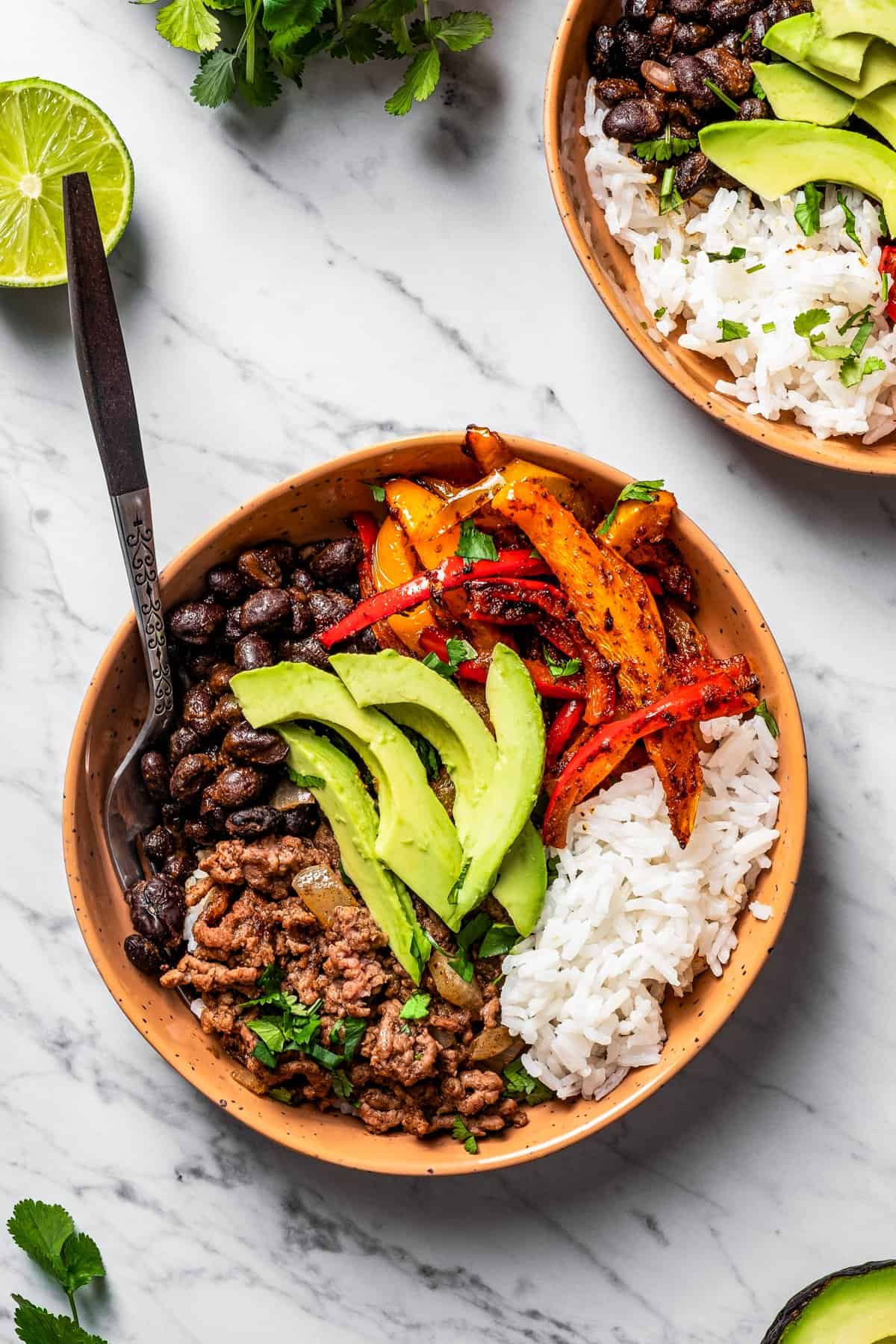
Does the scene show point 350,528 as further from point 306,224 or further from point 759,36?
point 759,36

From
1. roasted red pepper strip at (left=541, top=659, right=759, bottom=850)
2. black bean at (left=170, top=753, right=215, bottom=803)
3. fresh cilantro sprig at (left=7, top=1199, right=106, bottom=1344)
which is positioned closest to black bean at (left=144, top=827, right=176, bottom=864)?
black bean at (left=170, top=753, right=215, bottom=803)

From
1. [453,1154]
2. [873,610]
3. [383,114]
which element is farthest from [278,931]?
[383,114]

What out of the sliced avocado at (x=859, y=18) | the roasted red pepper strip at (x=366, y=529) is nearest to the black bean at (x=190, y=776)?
the roasted red pepper strip at (x=366, y=529)

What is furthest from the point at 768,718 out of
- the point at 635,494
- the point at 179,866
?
the point at 179,866

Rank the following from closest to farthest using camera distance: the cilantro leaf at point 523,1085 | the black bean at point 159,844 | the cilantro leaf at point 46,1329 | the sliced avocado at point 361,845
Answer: the sliced avocado at point 361,845
the cilantro leaf at point 523,1085
the black bean at point 159,844
the cilantro leaf at point 46,1329

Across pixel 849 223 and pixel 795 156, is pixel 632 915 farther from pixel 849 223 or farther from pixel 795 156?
pixel 795 156

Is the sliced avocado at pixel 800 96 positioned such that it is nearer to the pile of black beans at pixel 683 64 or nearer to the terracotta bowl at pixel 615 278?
the pile of black beans at pixel 683 64

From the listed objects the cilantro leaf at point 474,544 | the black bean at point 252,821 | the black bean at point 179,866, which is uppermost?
the cilantro leaf at point 474,544
